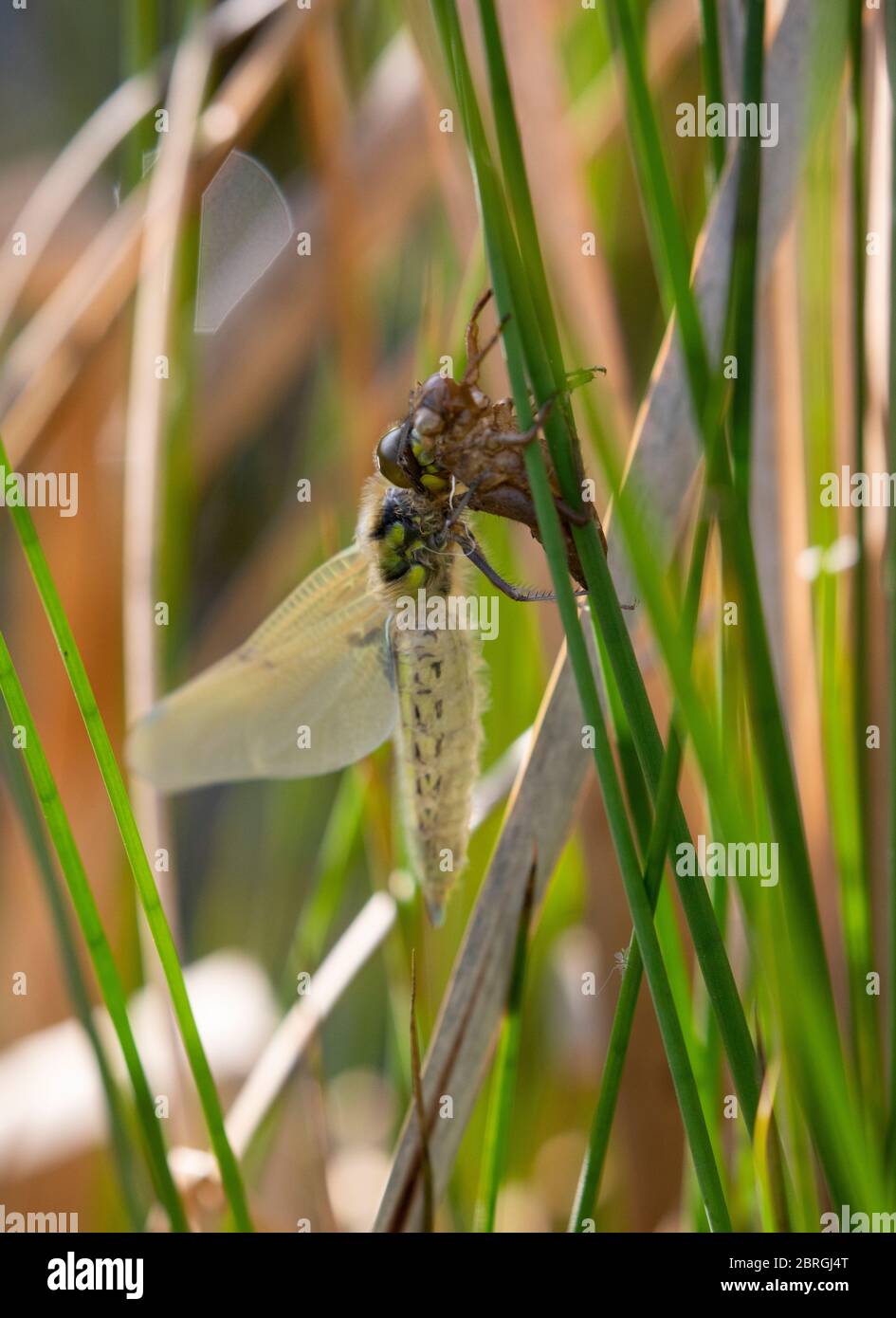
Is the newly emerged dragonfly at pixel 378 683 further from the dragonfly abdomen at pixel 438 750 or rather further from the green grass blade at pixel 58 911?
the green grass blade at pixel 58 911

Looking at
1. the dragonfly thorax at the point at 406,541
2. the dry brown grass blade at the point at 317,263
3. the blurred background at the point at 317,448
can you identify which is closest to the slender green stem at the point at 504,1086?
the blurred background at the point at 317,448

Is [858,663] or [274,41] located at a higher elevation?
[274,41]

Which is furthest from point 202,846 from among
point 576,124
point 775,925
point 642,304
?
point 775,925

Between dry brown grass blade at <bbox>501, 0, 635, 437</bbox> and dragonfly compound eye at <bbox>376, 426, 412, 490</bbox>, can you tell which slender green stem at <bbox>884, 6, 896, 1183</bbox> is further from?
dragonfly compound eye at <bbox>376, 426, 412, 490</bbox>

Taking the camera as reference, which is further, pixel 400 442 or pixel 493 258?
pixel 400 442

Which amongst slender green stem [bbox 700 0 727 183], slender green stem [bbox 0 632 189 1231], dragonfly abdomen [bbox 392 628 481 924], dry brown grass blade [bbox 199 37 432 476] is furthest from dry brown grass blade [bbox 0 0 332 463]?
slender green stem [bbox 700 0 727 183]
